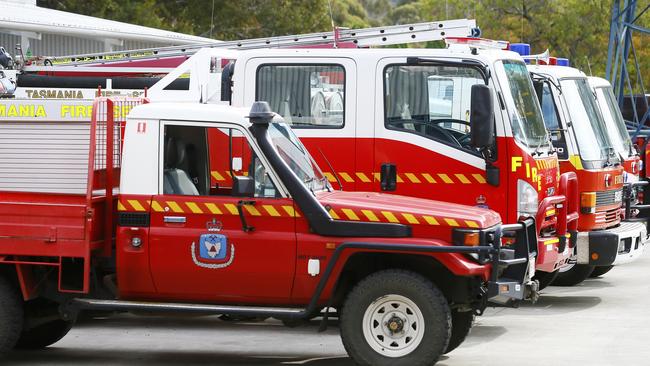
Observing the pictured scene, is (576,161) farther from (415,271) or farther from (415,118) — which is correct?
(415,271)

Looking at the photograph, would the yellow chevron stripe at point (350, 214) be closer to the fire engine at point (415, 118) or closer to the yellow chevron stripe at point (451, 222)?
the yellow chevron stripe at point (451, 222)

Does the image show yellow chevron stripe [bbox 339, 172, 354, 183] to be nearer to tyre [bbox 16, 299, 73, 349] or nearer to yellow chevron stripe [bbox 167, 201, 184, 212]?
yellow chevron stripe [bbox 167, 201, 184, 212]

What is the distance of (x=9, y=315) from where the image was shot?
9625mm

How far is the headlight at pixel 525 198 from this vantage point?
37.2ft

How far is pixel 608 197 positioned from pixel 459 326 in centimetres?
477

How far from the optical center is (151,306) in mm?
9414

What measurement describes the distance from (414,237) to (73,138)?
2750mm

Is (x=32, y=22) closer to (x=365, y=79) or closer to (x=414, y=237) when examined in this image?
(x=365, y=79)

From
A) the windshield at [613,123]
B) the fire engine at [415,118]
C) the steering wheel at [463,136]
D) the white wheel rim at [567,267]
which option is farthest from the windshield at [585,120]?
the steering wheel at [463,136]

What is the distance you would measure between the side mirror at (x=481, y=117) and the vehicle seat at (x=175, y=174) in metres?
2.53

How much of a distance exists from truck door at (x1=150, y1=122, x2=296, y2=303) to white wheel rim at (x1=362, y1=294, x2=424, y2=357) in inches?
26.6

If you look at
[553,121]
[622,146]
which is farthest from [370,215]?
[622,146]

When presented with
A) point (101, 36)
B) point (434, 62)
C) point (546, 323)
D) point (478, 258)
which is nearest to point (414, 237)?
point (478, 258)

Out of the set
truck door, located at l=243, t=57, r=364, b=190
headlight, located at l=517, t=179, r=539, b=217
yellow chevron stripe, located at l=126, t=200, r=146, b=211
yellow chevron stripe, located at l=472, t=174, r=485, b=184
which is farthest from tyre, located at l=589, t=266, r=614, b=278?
yellow chevron stripe, located at l=126, t=200, r=146, b=211
